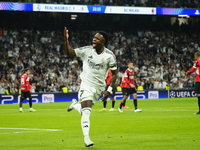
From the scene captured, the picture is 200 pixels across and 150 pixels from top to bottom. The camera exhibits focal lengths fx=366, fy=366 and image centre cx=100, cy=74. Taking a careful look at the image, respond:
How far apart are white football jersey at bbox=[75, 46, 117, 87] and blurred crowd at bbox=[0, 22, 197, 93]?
23.9 meters

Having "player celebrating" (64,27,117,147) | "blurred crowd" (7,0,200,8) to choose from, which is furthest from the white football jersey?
"blurred crowd" (7,0,200,8)

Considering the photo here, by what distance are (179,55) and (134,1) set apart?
7.77 metres

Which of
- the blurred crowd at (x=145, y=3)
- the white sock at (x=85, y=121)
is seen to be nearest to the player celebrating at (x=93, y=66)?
the white sock at (x=85, y=121)

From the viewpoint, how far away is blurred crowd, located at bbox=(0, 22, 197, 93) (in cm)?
3331

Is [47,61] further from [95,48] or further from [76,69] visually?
[95,48]

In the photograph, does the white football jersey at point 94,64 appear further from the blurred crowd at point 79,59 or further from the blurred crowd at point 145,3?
the blurred crowd at point 145,3

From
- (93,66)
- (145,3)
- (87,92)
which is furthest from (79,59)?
(87,92)

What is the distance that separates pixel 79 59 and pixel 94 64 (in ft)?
97.0

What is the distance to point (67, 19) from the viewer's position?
4162cm

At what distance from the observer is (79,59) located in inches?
1457

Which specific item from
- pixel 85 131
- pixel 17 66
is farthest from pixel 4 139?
pixel 17 66

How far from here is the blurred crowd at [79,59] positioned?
33312 mm

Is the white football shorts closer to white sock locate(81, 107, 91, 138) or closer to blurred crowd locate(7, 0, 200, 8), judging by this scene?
white sock locate(81, 107, 91, 138)

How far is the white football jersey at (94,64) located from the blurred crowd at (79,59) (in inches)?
939
